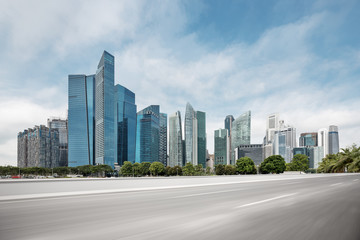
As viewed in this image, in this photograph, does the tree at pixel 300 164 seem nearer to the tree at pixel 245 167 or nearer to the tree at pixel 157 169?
the tree at pixel 245 167

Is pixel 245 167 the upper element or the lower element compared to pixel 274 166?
lower

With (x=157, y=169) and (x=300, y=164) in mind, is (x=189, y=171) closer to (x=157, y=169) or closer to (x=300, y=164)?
(x=157, y=169)

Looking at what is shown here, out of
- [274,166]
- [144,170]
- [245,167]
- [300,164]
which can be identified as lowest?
[144,170]

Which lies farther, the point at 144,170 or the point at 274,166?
the point at 144,170

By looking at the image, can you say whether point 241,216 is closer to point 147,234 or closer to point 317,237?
point 317,237

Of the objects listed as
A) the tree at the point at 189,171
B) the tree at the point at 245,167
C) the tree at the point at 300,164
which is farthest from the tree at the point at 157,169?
the tree at the point at 300,164

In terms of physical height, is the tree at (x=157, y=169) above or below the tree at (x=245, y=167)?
below

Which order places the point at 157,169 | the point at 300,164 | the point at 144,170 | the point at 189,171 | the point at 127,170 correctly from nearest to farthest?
the point at 300,164
the point at 189,171
the point at 157,169
the point at 144,170
the point at 127,170

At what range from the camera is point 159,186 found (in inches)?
768

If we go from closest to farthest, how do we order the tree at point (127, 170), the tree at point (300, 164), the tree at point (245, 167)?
the tree at point (300, 164) < the tree at point (245, 167) < the tree at point (127, 170)

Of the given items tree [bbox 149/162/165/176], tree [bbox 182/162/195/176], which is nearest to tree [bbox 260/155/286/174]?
tree [bbox 182/162/195/176]

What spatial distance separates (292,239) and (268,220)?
59.8 inches

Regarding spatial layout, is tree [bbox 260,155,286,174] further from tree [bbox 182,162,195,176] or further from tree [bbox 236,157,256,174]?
tree [bbox 182,162,195,176]

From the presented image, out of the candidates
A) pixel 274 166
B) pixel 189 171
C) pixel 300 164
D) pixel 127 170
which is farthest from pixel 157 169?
pixel 300 164
